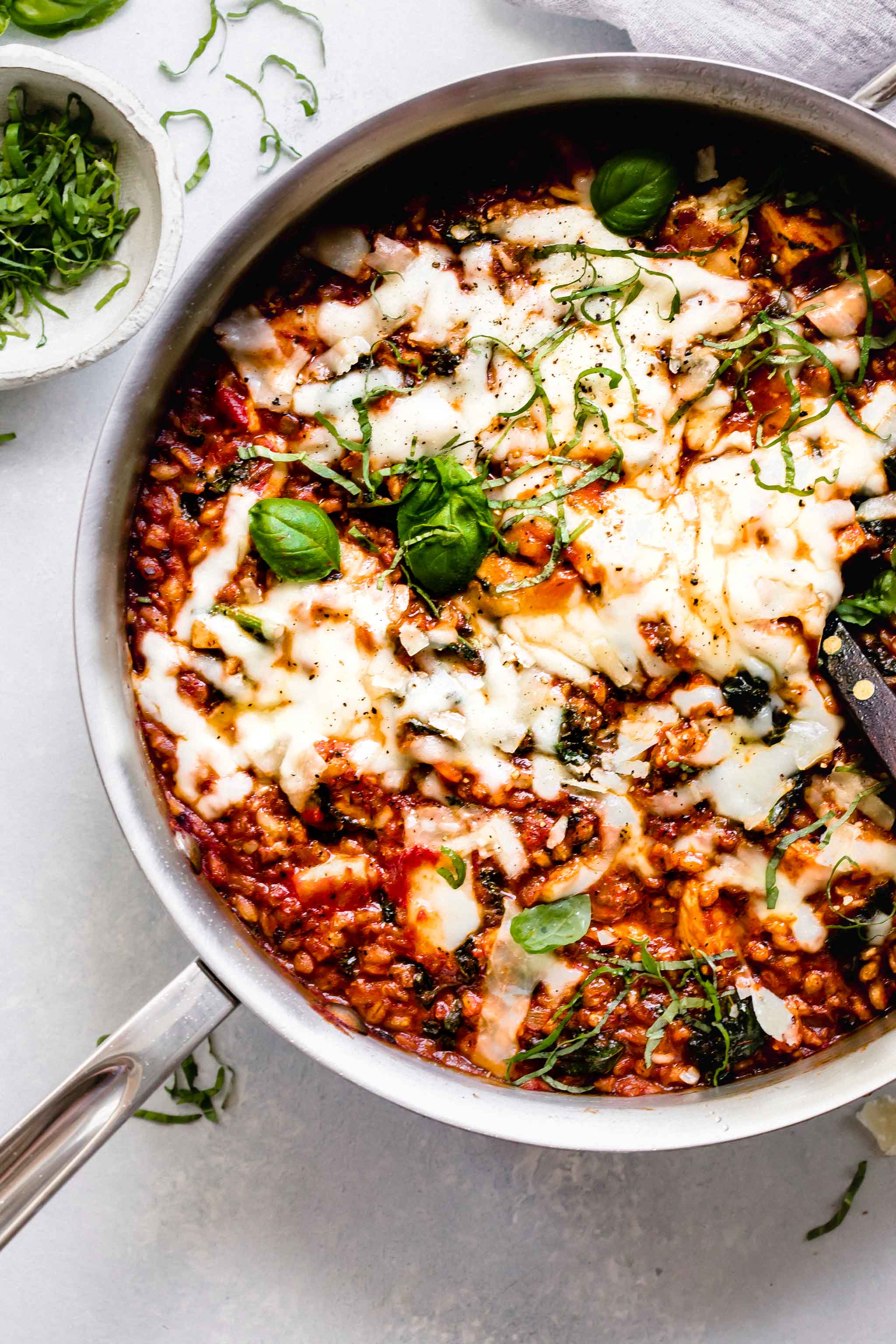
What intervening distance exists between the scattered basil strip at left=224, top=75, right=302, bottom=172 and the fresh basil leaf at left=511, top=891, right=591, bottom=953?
1.99 m

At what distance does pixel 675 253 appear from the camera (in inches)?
99.7

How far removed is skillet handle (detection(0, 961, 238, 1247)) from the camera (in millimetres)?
2275

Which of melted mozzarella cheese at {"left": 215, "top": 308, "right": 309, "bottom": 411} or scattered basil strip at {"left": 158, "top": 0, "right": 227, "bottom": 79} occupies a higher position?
scattered basil strip at {"left": 158, "top": 0, "right": 227, "bottom": 79}

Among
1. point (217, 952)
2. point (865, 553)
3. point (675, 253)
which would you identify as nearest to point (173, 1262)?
point (217, 952)

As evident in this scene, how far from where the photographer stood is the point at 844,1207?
2.97m

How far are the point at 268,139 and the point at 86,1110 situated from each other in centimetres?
238

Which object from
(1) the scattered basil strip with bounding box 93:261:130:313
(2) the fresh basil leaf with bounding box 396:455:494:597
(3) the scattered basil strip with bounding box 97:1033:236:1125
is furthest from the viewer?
(3) the scattered basil strip with bounding box 97:1033:236:1125

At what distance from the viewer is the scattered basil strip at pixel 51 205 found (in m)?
2.78

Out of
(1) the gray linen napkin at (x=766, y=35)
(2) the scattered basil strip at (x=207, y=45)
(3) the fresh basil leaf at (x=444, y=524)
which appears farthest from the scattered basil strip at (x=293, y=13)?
(3) the fresh basil leaf at (x=444, y=524)

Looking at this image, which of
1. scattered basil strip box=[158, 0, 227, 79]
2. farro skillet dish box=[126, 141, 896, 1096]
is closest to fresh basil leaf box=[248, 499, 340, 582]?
farro skillet dish box=[126, 141, 896, 1096]

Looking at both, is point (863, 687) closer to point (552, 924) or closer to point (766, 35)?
point (552, 924)

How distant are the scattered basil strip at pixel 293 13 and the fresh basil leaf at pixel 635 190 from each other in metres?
0.92

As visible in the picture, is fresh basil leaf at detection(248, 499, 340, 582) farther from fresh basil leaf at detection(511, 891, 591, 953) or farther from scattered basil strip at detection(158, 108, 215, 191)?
scattered basil strip at detection(158, 108, 215, 191)

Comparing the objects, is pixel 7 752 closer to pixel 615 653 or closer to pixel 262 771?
pixel 262 771
